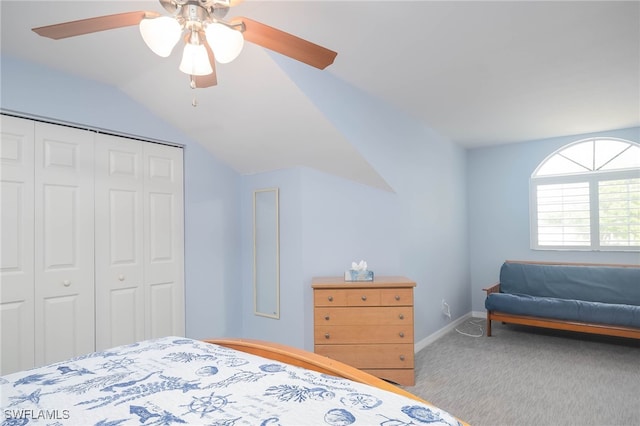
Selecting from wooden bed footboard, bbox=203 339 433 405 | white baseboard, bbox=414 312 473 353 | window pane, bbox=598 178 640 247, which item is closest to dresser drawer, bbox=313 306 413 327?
white baseboard, bbox=414 312 473 353

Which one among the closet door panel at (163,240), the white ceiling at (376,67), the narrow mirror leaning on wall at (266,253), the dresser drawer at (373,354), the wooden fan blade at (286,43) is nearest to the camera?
the wooden fan blade at (286,43)

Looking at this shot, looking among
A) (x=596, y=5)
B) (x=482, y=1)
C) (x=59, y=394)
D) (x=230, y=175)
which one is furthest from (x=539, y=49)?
(x=59, y=394)

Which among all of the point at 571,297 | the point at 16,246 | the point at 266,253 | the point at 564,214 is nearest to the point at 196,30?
the point at 16,246

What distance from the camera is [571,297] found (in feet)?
14.3

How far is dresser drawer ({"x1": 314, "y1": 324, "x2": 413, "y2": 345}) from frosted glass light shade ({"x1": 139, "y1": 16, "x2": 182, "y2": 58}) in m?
2.32

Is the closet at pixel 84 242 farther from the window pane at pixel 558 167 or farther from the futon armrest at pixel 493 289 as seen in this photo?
the window pane at pixel 558 167

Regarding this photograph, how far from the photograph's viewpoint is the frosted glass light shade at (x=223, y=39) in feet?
4.61

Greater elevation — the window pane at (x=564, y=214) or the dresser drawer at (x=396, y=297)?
the window pane at (x=564, y=214)

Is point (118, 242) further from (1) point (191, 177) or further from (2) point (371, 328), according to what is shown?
(2) point (371, 328)

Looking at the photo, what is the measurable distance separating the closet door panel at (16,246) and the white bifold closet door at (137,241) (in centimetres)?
43

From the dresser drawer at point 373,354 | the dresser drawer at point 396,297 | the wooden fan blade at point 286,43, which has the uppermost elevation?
the wooden fan blade at point 286,43

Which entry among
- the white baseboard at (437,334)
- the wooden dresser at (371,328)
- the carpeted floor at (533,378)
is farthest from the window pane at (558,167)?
the wooden dresser at (371,328)

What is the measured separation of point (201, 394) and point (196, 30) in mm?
1312

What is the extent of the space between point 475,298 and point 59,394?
17.2 feet
